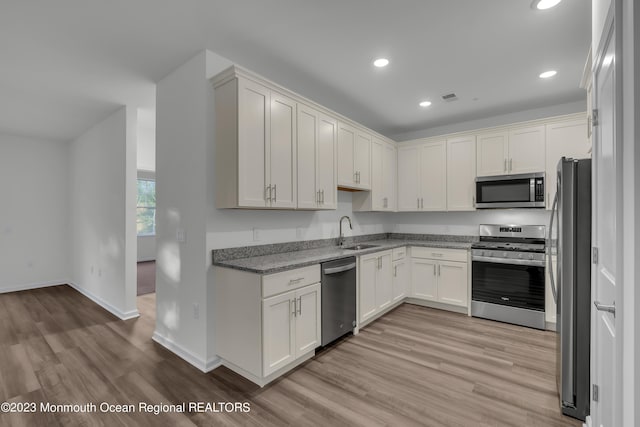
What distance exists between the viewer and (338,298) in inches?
119

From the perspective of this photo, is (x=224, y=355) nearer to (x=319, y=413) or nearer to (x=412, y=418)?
(x=319, y=413)

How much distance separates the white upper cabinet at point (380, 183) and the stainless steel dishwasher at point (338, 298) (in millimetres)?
1328

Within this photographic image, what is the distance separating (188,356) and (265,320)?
1.06 m

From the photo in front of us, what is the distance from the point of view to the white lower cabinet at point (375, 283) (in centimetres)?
342

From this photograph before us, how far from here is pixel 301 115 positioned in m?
3.00

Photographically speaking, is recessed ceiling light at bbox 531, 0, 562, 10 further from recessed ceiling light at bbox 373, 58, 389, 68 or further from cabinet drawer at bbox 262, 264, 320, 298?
cabinet drawer at bbox 262, 264, 320, 298

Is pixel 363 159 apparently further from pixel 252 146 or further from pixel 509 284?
pixel 509 284

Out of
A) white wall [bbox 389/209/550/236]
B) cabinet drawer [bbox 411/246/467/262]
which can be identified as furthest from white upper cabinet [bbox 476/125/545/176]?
cabinet drawer [bbox 411/246/467/262]

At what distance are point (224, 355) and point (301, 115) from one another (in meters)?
2.33

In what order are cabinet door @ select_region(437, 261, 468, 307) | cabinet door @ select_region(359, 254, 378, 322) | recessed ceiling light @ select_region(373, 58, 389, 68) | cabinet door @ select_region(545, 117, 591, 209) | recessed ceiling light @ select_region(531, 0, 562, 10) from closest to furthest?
recessed ceiling light @ select_region(531, 0, 562, 10) → recessed ceiling light @ select_region(373, 58, 389, 68) → cabinet door @ select_region(359, 254, 378, 322) → cabinet door @ select_region(545, 117, 591, 209) → cabinet door @ select_region(437, 261, 468, 307)

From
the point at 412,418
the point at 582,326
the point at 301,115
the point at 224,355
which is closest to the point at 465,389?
the point at 412,418

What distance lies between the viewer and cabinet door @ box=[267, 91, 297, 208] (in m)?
2.71

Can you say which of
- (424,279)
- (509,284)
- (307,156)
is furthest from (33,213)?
(509,284)

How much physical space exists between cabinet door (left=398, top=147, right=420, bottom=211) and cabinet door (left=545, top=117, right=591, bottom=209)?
1633 millimetres
